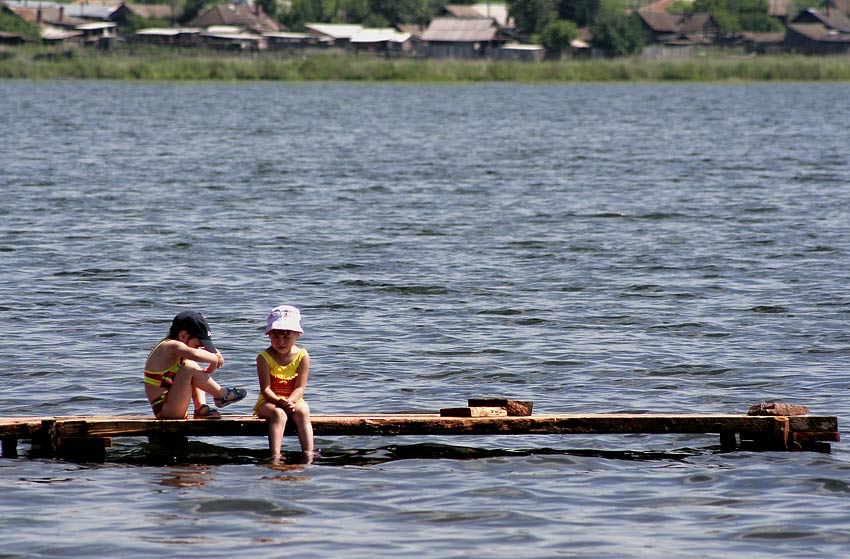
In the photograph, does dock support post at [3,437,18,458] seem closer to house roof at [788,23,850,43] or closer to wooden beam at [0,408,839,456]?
wooden beam at [0,408,839,456]

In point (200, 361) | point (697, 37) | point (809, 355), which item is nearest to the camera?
point (200, 361)

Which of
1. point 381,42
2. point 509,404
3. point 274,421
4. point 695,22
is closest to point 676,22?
point 695,22

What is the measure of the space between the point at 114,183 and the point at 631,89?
6125 centimetres

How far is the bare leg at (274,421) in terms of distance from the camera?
1003 cm

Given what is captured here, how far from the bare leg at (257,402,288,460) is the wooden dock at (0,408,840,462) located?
0.23ft

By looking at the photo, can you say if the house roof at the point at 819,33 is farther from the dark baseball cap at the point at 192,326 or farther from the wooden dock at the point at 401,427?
the dark baseball cap at the point at 192,326

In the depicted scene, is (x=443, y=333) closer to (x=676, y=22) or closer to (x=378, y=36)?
(x=378, y=36)

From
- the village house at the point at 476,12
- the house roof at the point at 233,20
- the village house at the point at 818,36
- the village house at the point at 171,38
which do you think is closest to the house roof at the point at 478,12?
the village house at the point at 476,12

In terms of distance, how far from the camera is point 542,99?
76.0 meters

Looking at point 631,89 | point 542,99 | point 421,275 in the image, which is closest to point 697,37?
point 631,89

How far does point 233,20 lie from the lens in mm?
153500

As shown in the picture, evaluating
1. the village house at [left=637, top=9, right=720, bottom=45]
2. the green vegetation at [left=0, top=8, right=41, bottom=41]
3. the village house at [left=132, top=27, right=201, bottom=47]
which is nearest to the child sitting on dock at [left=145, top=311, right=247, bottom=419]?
the village house at [left=132, top=27, right=201, bottom=47]

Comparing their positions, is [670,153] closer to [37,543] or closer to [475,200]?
[475,200]

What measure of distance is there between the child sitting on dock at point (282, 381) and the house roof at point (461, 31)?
433 feet
